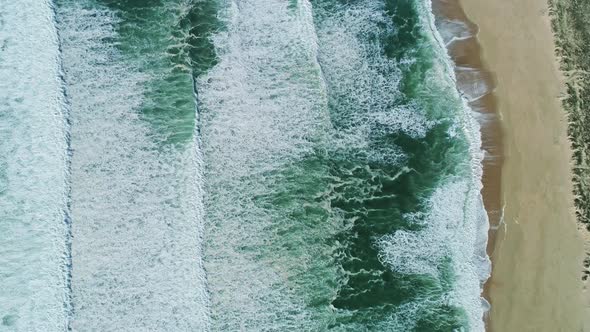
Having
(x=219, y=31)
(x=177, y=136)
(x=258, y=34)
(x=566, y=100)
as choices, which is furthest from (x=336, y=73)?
(x=566, y=100)

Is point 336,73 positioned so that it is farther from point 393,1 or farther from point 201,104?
point 201,104

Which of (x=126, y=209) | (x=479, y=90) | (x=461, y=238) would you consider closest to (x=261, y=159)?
(x=126, y=209)

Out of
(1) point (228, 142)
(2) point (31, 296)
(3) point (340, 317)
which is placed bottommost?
(3) point (340, 317)

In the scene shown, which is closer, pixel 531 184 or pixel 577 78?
pixel 531 184

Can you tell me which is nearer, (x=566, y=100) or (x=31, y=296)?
(x=31, y=296)

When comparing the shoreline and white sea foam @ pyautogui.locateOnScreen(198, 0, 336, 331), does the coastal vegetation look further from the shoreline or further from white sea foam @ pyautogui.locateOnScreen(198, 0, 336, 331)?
white sea foam @ pyautogui.locateOnScreen(198, 0, 336, 331)

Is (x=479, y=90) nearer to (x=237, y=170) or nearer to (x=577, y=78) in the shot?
(x=577, y=78)
